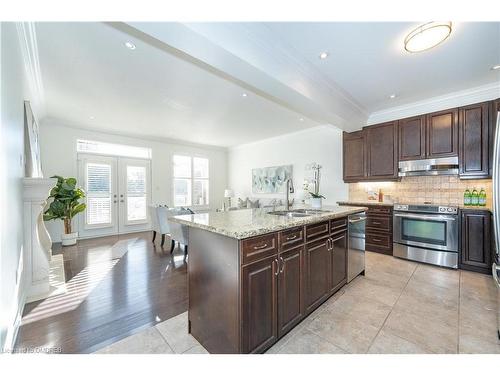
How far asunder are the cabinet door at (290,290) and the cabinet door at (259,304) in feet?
0.21

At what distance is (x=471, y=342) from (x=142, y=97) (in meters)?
4.86

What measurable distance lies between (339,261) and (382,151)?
8.94ft

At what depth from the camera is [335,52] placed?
235 centimetres

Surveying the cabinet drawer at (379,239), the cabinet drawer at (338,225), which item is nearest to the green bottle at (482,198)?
the cabinet drawer at (379,239)

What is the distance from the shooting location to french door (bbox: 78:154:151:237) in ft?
17.4

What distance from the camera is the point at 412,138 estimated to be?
3.68m

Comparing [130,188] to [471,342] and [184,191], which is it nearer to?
[184,191]

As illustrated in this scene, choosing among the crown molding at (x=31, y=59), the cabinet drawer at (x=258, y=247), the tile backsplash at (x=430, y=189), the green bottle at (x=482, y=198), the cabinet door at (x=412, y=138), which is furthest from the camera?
the cabinet door at (x=412, y=138)

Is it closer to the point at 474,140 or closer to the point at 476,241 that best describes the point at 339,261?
the point at 476,241

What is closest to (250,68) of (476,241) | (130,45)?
(130,45)

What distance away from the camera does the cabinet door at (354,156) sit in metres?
4.29

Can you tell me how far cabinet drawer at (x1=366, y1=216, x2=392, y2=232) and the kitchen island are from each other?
8.05 feet

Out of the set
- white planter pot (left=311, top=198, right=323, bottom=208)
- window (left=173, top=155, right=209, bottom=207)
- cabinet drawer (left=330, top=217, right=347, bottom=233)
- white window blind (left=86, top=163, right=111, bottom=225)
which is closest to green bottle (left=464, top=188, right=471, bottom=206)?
cabinet drawer (left=330, top=217, right=347, bottom=233)

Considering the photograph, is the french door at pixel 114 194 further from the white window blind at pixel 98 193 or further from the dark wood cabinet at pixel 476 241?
the dark wood cabinet at pixel 476 241
